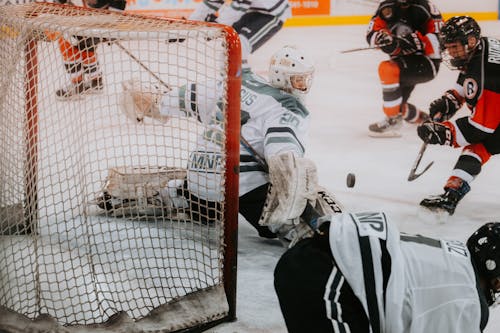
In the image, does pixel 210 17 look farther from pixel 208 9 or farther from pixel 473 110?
pixel 473 110

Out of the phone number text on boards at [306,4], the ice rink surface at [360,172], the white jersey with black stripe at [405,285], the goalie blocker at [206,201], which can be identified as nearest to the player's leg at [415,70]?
the ice rink surface at [360,172]

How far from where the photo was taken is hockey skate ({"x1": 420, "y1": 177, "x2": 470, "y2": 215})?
111 inches

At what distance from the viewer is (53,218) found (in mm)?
2668

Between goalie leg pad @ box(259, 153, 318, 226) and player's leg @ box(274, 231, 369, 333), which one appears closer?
player's leg @ box(274, 231, 369, 333)

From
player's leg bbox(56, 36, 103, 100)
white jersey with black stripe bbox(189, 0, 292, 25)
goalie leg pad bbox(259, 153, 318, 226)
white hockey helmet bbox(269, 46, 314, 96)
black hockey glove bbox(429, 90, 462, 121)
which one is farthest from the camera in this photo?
white jersey with black stripe bbox(189, 0, 292, 25)

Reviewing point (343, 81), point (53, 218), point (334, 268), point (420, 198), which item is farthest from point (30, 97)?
point (343, 81)

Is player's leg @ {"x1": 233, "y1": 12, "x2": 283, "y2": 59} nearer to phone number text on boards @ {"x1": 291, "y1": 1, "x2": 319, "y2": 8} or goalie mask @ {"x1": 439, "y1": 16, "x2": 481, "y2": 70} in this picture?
goalie mask @ {"x1": 439, "y1": 16, "x2": 481, "y2": 70}

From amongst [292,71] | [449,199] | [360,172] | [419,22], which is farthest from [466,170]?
[419,22]

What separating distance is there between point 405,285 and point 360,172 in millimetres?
2285

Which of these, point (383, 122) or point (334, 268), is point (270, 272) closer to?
point (334, 268)

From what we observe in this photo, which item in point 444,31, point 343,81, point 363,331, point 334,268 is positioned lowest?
point 343,81

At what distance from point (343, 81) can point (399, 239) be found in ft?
14.9

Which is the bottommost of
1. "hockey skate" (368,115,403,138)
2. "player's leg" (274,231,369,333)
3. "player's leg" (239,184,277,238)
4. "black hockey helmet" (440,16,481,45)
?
"hockey skate" (368,115,403,138)

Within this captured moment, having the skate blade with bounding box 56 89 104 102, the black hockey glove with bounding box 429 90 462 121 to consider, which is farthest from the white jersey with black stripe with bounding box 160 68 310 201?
the black hockey glove with bounding box 429 90 462 121
